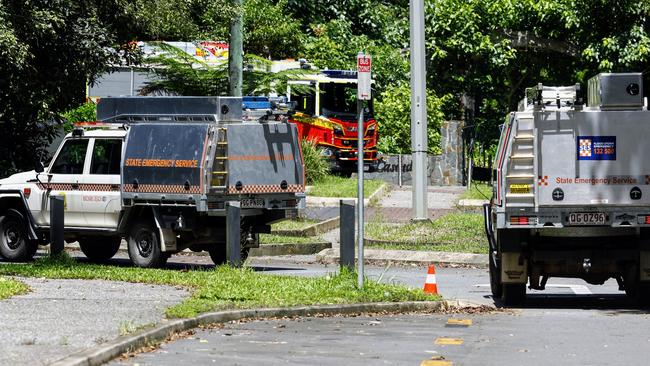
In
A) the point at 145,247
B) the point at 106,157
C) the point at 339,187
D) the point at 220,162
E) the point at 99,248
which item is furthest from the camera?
the point at 339,187

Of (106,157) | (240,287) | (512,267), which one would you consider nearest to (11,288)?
(240,287)

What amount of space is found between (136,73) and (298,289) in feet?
71.7

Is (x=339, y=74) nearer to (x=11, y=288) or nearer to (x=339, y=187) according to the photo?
(x=339, y=187)

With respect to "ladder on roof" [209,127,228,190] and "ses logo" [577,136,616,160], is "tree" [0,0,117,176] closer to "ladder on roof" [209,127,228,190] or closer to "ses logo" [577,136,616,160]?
"ladder on roof" [209,127,228,190]

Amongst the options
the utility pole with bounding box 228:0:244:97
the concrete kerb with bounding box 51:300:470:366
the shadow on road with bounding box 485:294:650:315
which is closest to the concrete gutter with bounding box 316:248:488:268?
the shadow on road with bounding box 485:294:650:315

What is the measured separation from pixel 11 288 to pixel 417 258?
9309mm

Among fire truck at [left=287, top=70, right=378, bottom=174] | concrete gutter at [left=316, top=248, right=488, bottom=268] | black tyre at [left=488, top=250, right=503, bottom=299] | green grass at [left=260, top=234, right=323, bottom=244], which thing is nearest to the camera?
black tyre at [left=488, top=250, right=503, bottom=299]

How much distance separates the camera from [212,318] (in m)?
13.6

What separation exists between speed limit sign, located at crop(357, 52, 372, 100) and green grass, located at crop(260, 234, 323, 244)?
30.4ft

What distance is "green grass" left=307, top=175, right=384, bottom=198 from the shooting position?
32.7 meters

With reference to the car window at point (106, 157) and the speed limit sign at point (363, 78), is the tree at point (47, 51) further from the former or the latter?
the speed limit sign at point (363, 78)

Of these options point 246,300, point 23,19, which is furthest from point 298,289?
point 23,19

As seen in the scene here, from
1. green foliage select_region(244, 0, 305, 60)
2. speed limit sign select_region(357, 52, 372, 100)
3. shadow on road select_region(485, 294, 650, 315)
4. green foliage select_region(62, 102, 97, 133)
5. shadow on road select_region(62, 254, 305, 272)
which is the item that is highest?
green foliage select_region(244, 0, 305, 60)

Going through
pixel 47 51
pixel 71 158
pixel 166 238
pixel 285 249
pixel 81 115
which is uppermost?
pixel 47 51
